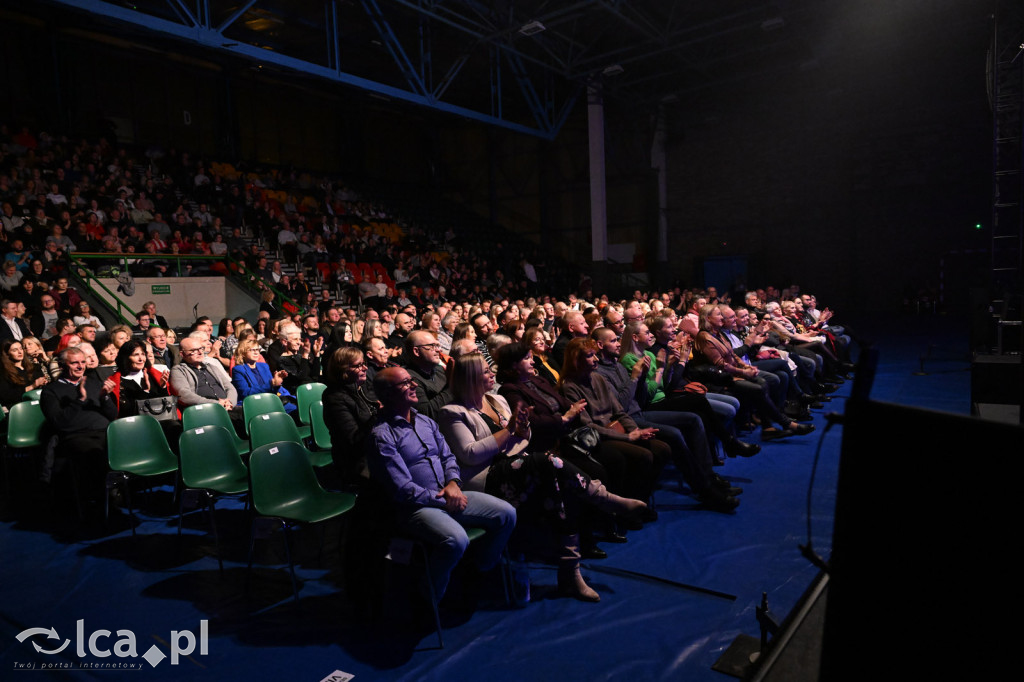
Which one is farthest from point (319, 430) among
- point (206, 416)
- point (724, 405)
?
point (724, 405)

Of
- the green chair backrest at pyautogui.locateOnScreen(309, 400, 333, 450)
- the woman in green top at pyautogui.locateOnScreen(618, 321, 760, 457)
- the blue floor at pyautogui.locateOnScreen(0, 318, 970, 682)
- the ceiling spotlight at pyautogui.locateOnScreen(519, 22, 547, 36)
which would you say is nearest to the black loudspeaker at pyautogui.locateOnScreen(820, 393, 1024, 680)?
the blue floor at pyautogui.locateOnScreen(0, 318, 970, 682)

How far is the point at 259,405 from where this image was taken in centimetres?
501

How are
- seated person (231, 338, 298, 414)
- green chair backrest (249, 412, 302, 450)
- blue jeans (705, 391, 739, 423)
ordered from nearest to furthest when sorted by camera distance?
1. green chair backrest (249, 412, 302, 450)
2. blue jeans (705, 391, 739, 423)
3. seated person (231, 338, 298, 414)

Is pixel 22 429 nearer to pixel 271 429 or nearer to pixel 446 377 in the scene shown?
pixel 271 429

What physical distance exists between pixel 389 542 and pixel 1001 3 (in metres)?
10.6

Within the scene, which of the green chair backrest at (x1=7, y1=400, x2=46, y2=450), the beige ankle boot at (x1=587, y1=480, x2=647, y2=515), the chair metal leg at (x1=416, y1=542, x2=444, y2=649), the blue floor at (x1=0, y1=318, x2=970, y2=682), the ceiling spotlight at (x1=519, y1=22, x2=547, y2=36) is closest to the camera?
the blue floor at (x1=0, y1=318, x2=970, y2=682)

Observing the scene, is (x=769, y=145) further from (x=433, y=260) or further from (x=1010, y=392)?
(x=1010, y=392)

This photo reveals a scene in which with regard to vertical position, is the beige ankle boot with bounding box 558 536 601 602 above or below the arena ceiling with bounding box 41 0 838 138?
below

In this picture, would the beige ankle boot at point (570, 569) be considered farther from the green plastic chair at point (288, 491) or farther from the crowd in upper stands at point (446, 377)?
the green plastic chair at point (288, 491)

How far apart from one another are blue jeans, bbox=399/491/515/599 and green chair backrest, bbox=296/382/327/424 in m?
2.67

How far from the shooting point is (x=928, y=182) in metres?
15.1

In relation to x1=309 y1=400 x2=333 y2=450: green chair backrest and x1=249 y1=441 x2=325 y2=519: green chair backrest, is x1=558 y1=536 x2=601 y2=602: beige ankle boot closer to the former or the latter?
x1=249 y1=441 x2=325 y2=519: green chair backrest

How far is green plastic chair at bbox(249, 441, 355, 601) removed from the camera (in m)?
3.30

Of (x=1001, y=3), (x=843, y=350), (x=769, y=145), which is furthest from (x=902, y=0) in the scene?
(x=843, y=350)
